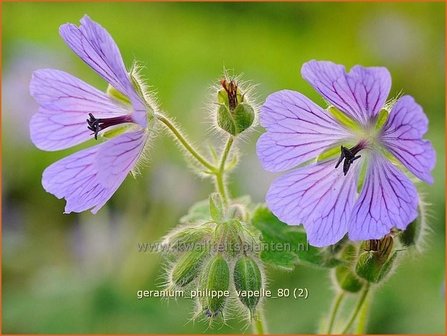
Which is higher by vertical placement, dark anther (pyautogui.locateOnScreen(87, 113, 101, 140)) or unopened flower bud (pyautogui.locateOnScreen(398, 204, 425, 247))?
dark anther (pyautogui.locateOnScreen(87, 113, 101, 140))

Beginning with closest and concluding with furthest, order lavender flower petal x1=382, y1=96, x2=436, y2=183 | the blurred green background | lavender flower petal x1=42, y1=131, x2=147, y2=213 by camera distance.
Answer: lavender flower petal x1=382, y1=96, x2=436, y2=183, lavender flower petal x1=42, y1=131, x2=147, y2=213, the blurred green background

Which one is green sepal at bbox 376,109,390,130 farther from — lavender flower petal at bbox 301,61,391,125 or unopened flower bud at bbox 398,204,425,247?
unopened flower bud at bbox 398,204,425,247

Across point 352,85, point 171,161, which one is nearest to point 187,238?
point 352,85

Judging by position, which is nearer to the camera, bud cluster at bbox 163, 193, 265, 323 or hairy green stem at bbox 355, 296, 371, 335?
bud cluster at bbox 163, 193, 265, 323

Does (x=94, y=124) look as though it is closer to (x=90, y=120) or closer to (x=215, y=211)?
(x=90, y=120)

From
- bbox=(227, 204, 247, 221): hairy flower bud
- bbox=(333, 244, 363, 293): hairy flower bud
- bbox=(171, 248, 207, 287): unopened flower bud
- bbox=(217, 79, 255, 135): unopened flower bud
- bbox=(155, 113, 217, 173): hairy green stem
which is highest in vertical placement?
bbox=(217, 79, 255, 135): unopened flower bud

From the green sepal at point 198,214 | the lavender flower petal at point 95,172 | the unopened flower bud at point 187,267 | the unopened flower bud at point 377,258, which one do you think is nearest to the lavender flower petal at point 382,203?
the unopened flower bud at point 377,258

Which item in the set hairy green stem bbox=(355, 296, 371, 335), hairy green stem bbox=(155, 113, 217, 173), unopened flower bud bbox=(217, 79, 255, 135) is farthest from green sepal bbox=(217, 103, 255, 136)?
hairy green stem bbox=(355, 296, 371, 335)

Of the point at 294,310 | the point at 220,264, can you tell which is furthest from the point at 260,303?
the point at 294,310
